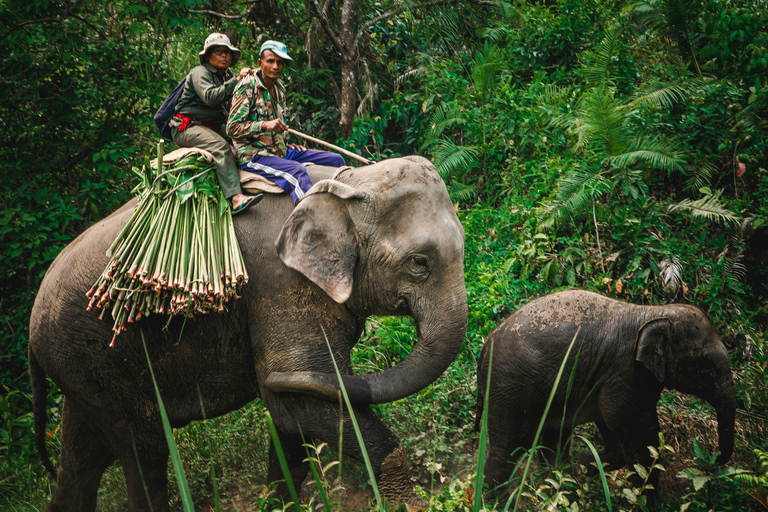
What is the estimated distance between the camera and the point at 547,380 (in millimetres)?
3922

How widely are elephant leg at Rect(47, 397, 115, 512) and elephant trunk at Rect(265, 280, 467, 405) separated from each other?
5.14ft

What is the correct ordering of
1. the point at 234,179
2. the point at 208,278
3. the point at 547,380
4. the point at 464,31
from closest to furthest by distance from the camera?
the point at 208,278 → the point at 234,179 → the point at 547,380 → the point at 464,31

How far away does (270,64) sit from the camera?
3586 millimetres

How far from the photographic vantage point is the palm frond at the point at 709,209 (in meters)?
5.63

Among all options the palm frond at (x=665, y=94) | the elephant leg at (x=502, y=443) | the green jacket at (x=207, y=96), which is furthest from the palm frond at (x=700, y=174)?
the green jacket at (x=207, y=96)

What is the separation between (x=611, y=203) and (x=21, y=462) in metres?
5.60

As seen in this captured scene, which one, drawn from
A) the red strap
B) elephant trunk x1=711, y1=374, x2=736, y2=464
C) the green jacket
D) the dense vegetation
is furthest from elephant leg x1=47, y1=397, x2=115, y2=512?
elephant trunk x1=711, y1=374, x2=736, y2=464

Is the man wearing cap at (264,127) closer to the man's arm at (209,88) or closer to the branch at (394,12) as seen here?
the man's arm at (209,88)

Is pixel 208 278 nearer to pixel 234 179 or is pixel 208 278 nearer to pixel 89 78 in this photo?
pixel 234 179

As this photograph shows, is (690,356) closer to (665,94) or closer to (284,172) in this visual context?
(284,172)

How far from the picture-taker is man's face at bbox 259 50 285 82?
11.7 ft

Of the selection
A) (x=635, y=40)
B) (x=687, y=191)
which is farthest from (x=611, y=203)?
(x=635, y=40)

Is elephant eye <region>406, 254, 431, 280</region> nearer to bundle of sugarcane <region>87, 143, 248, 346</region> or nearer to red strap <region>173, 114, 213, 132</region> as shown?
bundle of sugarcane <region>87, 143, 248, 346</region>

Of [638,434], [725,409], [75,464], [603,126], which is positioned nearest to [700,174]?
[603,126]
